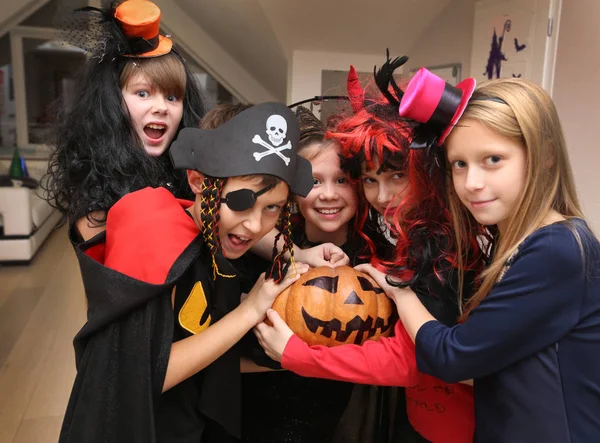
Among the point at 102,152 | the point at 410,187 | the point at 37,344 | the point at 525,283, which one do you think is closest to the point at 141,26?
the point at 102,152

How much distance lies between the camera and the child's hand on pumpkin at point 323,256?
1451mm

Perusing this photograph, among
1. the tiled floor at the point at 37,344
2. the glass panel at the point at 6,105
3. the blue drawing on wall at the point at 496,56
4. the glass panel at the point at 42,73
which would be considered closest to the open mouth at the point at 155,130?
the tiled floor at the point at 37,344

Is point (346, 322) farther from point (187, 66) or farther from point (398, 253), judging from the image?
point (187, 66)

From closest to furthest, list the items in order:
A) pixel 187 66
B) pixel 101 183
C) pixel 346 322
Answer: pixel 346 322
pixel 101 183
pixel 187 66

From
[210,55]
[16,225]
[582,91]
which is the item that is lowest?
[16,225]

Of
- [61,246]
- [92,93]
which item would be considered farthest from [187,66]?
[61,246]

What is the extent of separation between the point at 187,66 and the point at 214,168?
2.63ft

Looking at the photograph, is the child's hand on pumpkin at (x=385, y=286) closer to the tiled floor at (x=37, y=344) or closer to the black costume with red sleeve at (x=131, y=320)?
the black costume with red sleeve at (x=131, y=320)

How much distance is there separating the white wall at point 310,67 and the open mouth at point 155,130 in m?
A: 2.82

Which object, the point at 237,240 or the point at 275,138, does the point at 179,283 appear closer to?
the point at 237,240

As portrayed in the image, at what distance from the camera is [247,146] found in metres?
1.19

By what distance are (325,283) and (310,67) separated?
140 inches

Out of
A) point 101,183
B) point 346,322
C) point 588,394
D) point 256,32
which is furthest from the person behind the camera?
point 256,32

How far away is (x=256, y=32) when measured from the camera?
5.20m
